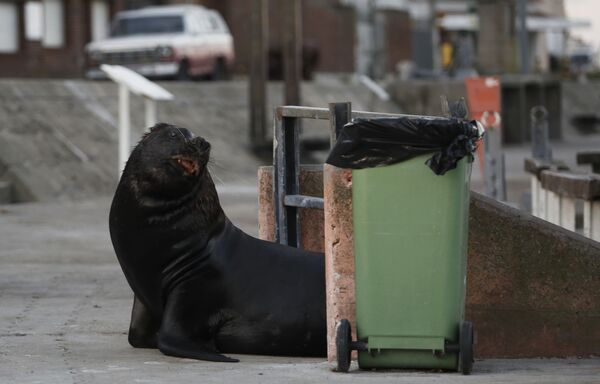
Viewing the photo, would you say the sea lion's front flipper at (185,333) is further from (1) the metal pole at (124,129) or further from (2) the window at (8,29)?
(2) the window at (8,29)

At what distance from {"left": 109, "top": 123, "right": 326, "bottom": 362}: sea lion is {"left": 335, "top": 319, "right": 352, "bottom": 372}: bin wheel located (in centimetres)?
89

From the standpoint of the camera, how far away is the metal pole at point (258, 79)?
27.0 metres

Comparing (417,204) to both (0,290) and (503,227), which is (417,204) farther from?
(0,290)

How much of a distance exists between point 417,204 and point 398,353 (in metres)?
0.70

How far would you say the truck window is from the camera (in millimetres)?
35594

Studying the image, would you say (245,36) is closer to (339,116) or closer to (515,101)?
(515,101)

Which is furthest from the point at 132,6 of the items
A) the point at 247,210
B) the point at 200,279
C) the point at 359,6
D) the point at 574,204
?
the point at 200,279

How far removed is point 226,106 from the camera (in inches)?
1152

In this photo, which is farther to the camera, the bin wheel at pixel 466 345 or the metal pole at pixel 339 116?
the metal pole at pixel 339 116

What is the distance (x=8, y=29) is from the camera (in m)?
44.1

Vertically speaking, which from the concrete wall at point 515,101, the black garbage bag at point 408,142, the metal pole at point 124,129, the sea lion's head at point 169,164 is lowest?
the concrete wall at point 515,101

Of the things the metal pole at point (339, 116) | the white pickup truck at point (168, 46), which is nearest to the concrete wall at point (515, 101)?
the white pickup truck at point (168, 46)

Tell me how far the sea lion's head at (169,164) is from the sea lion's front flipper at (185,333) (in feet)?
1.80

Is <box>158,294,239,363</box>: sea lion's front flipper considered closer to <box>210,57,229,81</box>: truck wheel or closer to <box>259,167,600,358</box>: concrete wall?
<box>259,167,600,358</box>: concrete wall
